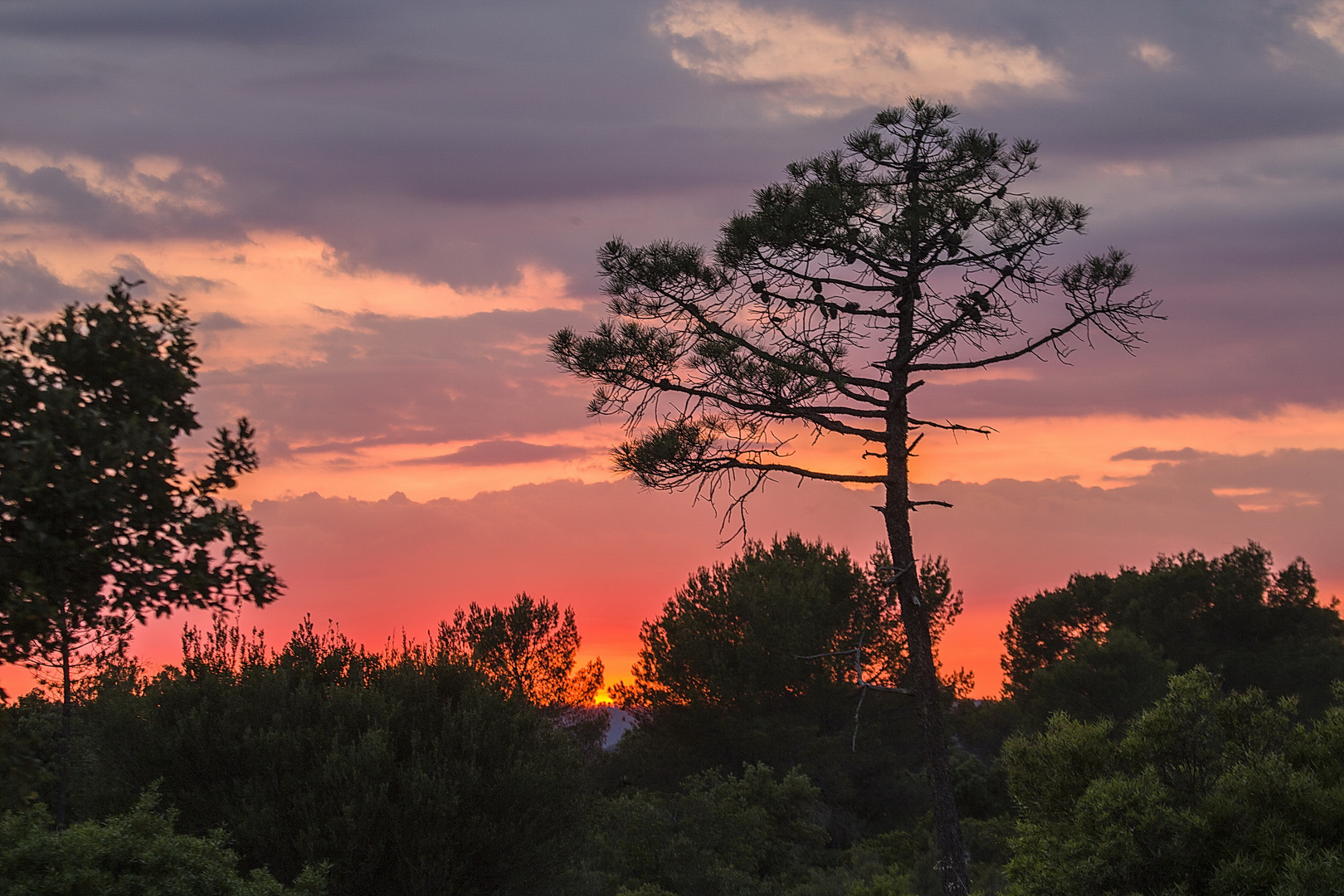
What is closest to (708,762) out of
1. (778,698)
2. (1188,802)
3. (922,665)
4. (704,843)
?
(778,698)

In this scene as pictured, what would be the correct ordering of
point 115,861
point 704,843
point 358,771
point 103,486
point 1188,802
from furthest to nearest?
point 704,843, point 358,771, point 115,861, point 1188,802, point 103,486

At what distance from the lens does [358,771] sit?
59.7 ft

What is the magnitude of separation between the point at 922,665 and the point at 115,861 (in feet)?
37.2

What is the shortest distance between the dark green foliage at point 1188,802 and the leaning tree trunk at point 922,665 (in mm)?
2180

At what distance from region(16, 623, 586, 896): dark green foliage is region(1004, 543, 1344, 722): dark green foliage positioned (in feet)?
90.4

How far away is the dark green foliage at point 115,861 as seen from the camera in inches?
452

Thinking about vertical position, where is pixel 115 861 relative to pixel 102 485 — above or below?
below

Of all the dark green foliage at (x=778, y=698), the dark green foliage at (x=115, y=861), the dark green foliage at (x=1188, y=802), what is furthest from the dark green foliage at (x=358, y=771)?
the dark green foliage at (x=778, y=698)

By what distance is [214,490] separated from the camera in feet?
29.8

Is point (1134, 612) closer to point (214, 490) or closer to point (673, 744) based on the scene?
point (673, 744)

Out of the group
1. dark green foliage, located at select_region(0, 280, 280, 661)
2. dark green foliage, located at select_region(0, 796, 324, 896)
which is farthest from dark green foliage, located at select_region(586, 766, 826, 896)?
dark green foliage, located at select_region(0, 280, 280, 661)

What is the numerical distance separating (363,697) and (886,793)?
24.1 metres

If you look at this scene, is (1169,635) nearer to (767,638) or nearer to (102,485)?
(767,638)

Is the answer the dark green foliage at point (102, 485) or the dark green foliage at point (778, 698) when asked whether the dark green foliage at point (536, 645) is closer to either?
the dark green foliage at point (778, 698)
